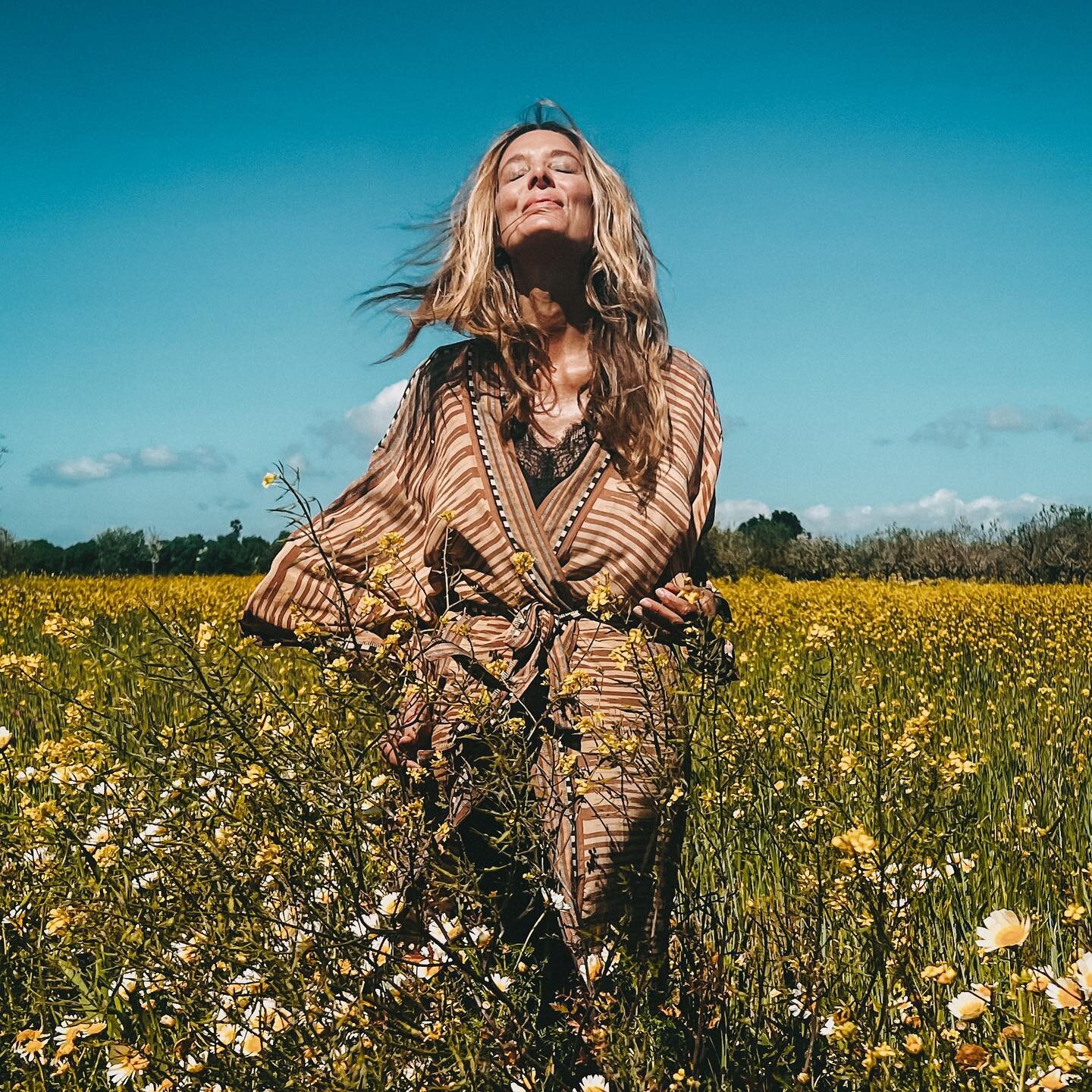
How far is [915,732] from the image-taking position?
1.67 meters

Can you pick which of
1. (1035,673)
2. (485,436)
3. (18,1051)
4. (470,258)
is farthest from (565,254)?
(1035,673)

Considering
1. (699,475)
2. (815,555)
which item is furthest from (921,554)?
Answer: (699,475)

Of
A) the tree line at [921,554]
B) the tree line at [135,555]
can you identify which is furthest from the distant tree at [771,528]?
the tree line at [135,555]

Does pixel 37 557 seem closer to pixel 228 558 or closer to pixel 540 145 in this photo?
pixel 228 558

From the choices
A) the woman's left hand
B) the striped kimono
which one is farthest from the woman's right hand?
the woman's left hand

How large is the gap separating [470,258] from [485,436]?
1.44 ft

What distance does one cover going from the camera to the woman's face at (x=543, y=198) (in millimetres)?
2297

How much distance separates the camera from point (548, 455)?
2.33m

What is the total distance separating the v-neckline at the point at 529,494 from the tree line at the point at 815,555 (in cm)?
1447

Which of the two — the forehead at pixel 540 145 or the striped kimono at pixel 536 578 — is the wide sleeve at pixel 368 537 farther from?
the forehead at pixel 540 145

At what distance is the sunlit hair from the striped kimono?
0.19ft

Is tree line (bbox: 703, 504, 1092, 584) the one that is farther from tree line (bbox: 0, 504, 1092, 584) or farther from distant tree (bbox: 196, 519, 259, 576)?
distant tree (bbox: 196, 519, 259, 576)

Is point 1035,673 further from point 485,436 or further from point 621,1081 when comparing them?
point 621,1081

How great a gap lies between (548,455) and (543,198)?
0.57 m
